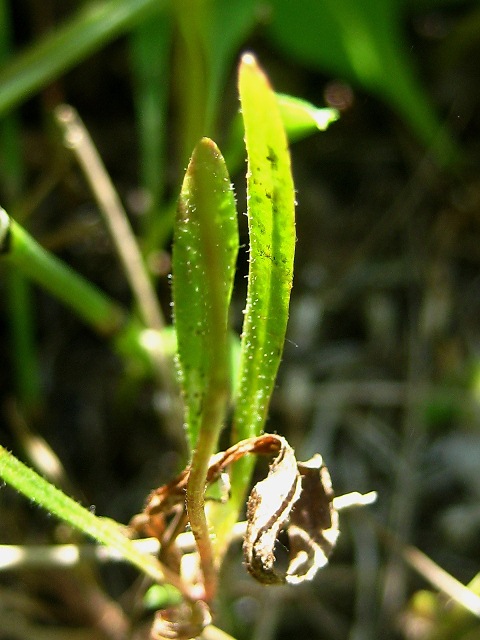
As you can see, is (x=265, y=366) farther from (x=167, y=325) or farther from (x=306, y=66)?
(x=306, y=66)

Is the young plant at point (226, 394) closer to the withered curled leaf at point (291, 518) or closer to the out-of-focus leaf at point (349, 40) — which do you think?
the withered curled leaf at point (291, 518)

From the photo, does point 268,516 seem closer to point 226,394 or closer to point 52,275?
point 226,394

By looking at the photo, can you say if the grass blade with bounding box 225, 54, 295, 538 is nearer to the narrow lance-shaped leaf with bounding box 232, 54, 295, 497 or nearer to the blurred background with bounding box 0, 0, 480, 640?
the narrow lance-shaped leaf with bounding box 232, 54, 295, 497

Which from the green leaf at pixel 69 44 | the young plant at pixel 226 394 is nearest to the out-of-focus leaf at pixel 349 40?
the green leaf at pixel 69 44

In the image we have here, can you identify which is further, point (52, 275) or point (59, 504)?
point (52, 275)

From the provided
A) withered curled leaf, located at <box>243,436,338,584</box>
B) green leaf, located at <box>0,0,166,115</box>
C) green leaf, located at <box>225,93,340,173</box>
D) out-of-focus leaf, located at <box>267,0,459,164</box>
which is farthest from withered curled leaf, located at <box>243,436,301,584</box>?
out-of-focus leaf, located at <box>267,0,459,164</box>

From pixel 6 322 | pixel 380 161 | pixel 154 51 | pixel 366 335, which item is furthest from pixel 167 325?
pixel 380 161

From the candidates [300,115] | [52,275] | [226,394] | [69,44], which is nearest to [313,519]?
[226,394]
